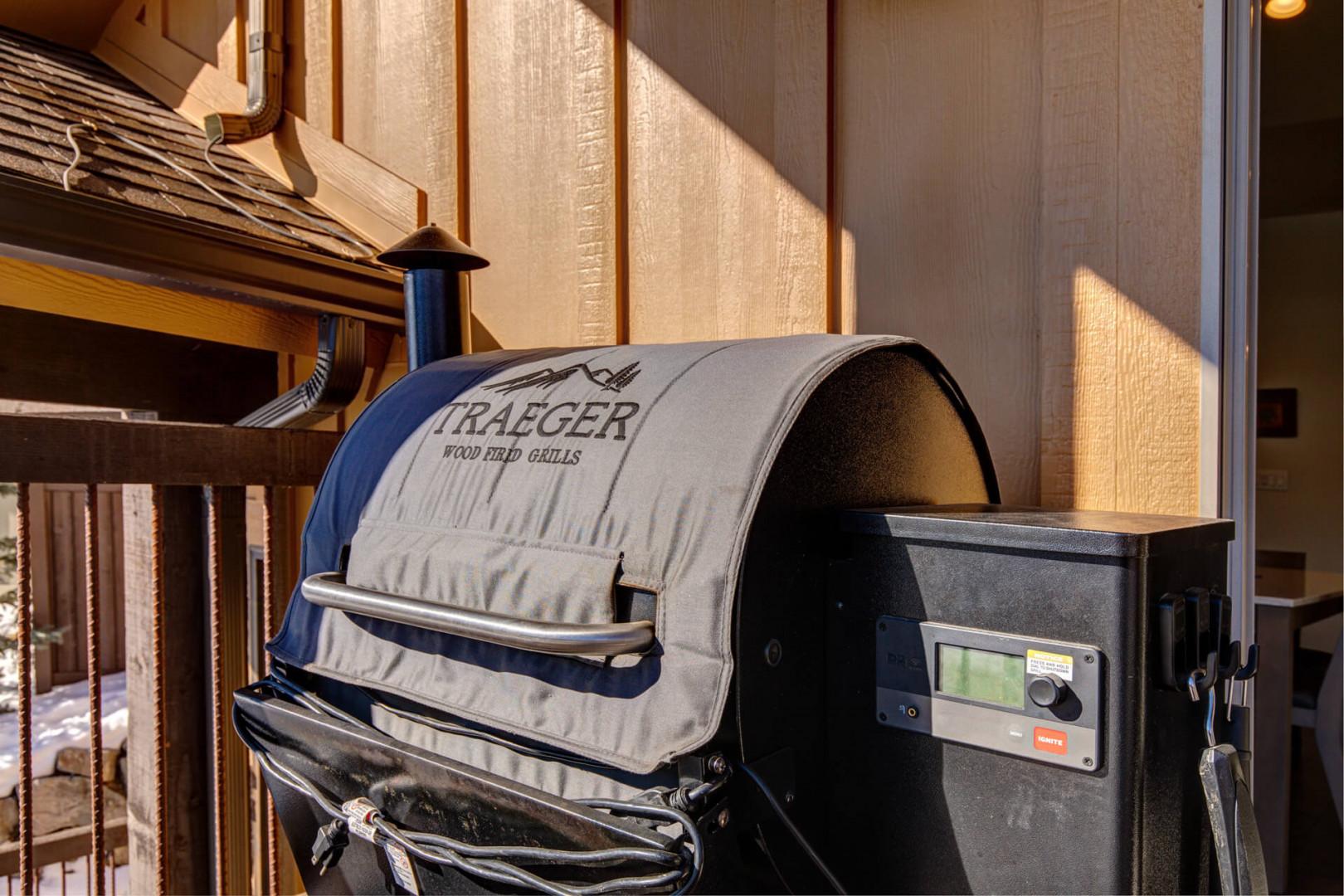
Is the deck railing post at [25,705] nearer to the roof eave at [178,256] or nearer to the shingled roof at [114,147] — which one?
the roof eave at [178,256]

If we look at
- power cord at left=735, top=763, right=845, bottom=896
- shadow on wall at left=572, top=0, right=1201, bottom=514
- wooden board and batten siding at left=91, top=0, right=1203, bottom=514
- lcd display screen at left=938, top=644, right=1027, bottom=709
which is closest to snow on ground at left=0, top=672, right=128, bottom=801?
wooden board and batten siding at left=91, top=0, right=1203, bottom=514

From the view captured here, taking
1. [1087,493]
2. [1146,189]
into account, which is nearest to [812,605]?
[1087,493]

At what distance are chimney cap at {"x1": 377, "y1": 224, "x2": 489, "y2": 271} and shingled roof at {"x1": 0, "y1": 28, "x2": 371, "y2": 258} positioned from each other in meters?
0.44

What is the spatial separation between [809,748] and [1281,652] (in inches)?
91.9

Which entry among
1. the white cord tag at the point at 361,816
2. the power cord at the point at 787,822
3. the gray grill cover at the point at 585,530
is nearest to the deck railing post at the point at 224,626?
the gray grill cover at the point at 585,530

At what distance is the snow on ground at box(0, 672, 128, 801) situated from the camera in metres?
5.53

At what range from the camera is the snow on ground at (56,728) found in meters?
5.53

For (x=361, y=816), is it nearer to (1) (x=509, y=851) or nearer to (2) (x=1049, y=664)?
(1) (x=509, y=851)

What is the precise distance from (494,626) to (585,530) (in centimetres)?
15

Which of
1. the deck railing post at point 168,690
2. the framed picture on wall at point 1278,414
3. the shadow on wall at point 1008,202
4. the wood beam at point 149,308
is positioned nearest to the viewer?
the shadow on wall at point 1008,202

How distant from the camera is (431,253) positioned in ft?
5.67

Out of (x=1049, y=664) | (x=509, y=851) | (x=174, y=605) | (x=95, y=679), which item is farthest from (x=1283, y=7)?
(x=174, y=605)

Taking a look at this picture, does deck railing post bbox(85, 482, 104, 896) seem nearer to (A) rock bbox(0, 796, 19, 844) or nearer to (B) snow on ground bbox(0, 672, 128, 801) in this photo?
(B) snow on ground bbox(0, 672, 128, 801)

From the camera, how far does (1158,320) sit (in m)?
1.35
